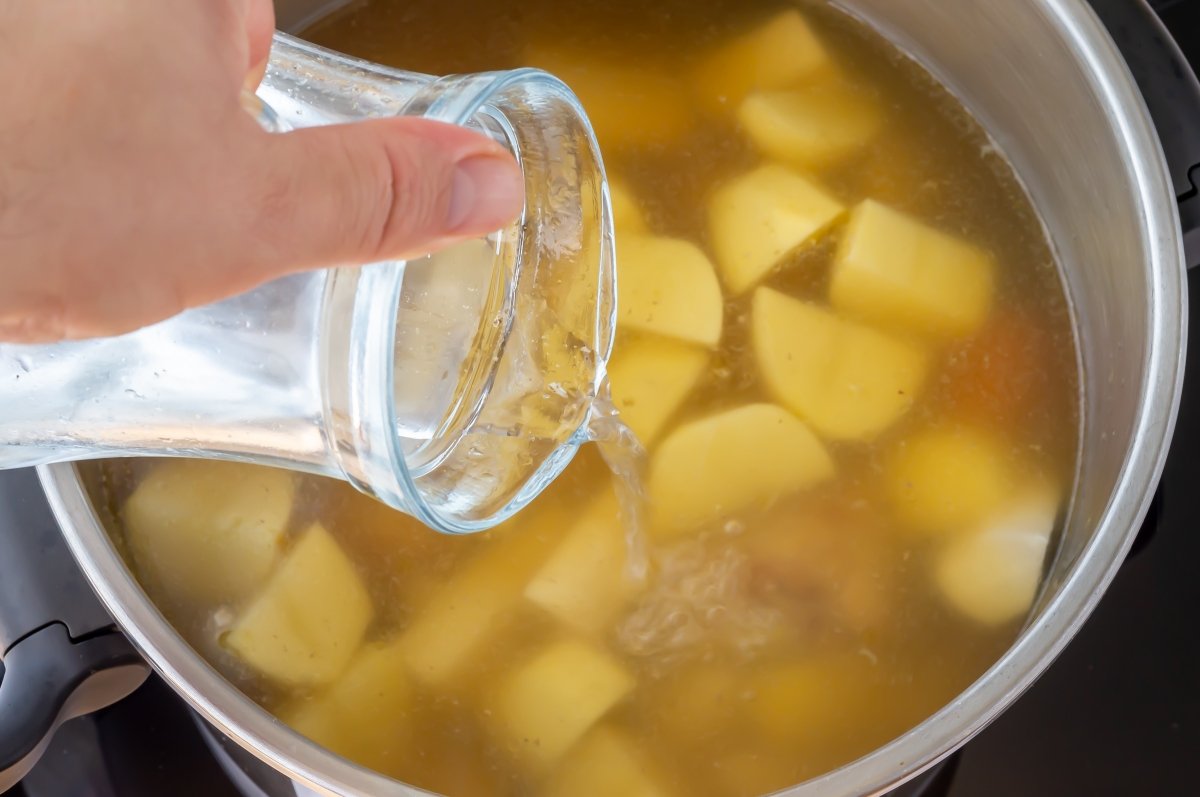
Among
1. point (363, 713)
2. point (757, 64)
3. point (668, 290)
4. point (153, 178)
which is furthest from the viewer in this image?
point (757, 64)

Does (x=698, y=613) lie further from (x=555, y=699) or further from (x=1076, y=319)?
(x=1076, y=319)

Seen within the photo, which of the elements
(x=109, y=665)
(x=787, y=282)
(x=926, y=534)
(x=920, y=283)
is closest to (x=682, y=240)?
(x=787, y=282)

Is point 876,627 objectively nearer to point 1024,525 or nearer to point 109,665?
point 1024,525

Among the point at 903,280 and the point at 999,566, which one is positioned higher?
the point at 903,280

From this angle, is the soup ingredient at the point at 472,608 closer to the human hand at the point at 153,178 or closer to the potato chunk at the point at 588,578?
the potato chunk at the point at 588,578

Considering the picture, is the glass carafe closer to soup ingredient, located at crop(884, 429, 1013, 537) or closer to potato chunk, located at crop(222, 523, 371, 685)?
potato chunk, located at crop(222, 523, 371, 685)

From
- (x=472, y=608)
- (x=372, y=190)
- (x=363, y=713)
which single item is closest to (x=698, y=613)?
(x=472, y=608)
